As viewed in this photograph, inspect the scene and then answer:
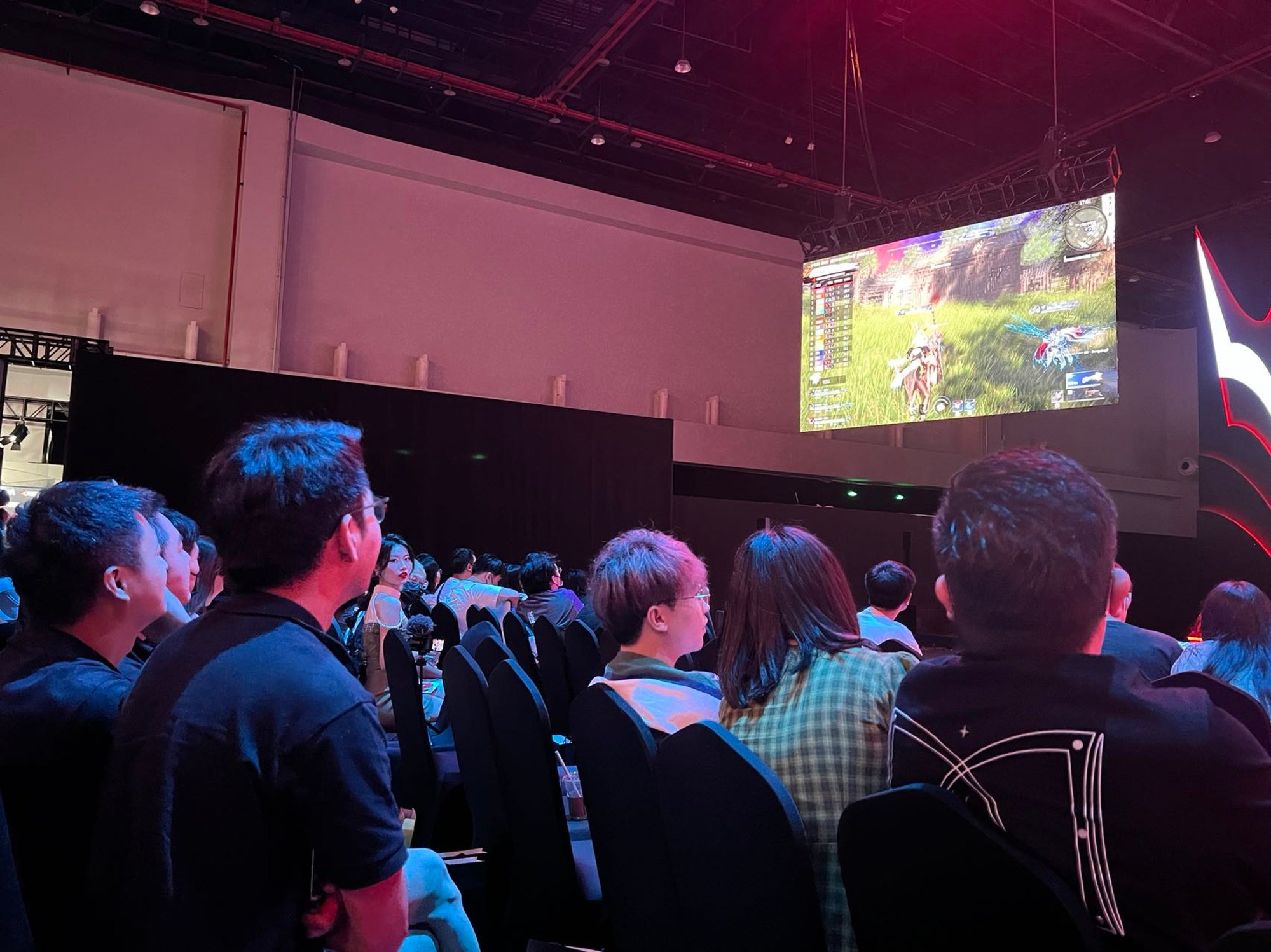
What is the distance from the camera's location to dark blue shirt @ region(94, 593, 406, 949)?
109 cm

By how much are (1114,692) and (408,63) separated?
807 cm

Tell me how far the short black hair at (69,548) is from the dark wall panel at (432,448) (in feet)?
20.1

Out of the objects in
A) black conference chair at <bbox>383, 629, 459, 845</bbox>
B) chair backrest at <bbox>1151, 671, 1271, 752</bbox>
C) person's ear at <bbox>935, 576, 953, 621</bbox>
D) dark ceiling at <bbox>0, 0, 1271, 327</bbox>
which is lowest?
black conference chair at <bbox>383, 629, 459, 845</bbox>

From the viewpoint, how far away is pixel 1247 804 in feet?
3.35

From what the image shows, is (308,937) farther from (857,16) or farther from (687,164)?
(687,164)

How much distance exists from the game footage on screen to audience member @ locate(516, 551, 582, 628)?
A: 10.1ft

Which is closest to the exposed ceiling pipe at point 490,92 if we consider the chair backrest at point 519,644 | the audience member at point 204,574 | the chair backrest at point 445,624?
the chair backrest at point 445,624

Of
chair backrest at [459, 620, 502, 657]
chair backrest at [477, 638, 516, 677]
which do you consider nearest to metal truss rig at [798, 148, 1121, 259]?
chair backrest at [459, 620, 502, 657]

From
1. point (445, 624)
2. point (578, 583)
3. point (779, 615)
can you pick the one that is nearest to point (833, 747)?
point (779, 615)

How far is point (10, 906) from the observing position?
944mm

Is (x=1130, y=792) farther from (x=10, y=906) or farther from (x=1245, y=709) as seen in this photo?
(x=10, y=906)

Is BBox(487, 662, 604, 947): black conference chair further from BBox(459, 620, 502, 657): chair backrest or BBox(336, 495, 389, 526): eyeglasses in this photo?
BBox(459, 620, 502, 657): chair backrest

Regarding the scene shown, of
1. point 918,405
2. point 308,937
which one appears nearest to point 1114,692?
point 308,937

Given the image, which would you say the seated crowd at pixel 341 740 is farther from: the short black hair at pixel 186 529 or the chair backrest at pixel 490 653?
the chair backrest at pixel 490 653
